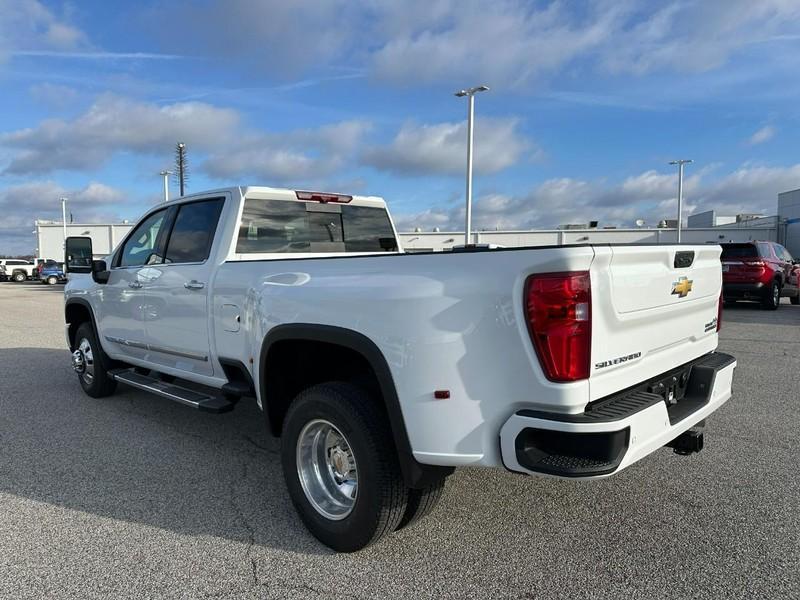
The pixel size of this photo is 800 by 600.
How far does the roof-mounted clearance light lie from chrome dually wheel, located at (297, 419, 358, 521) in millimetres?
2298

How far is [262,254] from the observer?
4.58 metres

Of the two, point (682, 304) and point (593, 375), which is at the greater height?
point (682, 304)

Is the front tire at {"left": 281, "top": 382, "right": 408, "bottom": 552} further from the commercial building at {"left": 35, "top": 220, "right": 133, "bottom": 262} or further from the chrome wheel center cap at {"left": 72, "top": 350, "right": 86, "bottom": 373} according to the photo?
the commercial building at {"left": 35, "top": 220, "right": 133, "bottom": 262}

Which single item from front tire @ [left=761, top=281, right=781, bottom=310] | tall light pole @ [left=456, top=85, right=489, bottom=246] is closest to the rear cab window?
front tire @ [left=761, top=281, right=781, bottom=310]

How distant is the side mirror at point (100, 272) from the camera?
584cm

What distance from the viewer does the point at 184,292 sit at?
15.0ft

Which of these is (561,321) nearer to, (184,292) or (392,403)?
(392,403)

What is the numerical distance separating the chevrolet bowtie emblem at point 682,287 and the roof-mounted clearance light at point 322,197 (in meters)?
3.01

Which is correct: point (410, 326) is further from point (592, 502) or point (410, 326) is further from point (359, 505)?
point (592, 502)

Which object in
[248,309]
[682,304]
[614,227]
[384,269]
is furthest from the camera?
[614,227]

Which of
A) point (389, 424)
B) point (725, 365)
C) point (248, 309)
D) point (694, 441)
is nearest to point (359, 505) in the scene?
point (389, 424)

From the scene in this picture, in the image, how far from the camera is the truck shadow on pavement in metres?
3.52

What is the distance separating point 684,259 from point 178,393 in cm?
367

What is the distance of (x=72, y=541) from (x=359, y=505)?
1.64 metres
